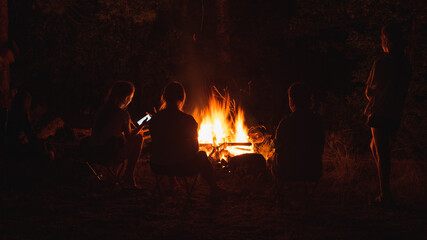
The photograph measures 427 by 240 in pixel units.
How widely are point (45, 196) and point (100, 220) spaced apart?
51.9 inches

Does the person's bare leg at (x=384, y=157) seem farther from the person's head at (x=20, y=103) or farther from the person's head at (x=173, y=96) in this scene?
the person's head at (x=20, y=103)

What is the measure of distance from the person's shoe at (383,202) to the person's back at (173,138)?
2098 millimetres

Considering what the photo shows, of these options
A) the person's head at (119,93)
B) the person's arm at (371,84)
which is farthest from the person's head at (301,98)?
the person's head at (119,93)

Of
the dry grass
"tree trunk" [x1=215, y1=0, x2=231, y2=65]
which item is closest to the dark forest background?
"tree trunk" [x1=215, y1=0, x2=231, y2=65]

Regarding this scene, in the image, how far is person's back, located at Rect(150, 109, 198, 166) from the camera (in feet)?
16.1

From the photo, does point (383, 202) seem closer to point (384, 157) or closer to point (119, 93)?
point (384, 157)

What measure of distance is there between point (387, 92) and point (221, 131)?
10.2ft

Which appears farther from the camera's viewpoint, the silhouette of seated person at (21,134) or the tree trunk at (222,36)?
the tree trunk at (222,36)

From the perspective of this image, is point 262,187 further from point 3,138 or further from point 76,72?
point 76,72

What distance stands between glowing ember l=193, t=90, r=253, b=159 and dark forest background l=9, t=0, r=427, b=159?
0.41 m

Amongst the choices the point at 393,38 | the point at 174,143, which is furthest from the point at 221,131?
the point at 393,38

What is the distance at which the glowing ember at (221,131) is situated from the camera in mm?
7238

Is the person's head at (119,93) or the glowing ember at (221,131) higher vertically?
the person's head at (119,93)

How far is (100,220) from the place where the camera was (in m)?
4.65
